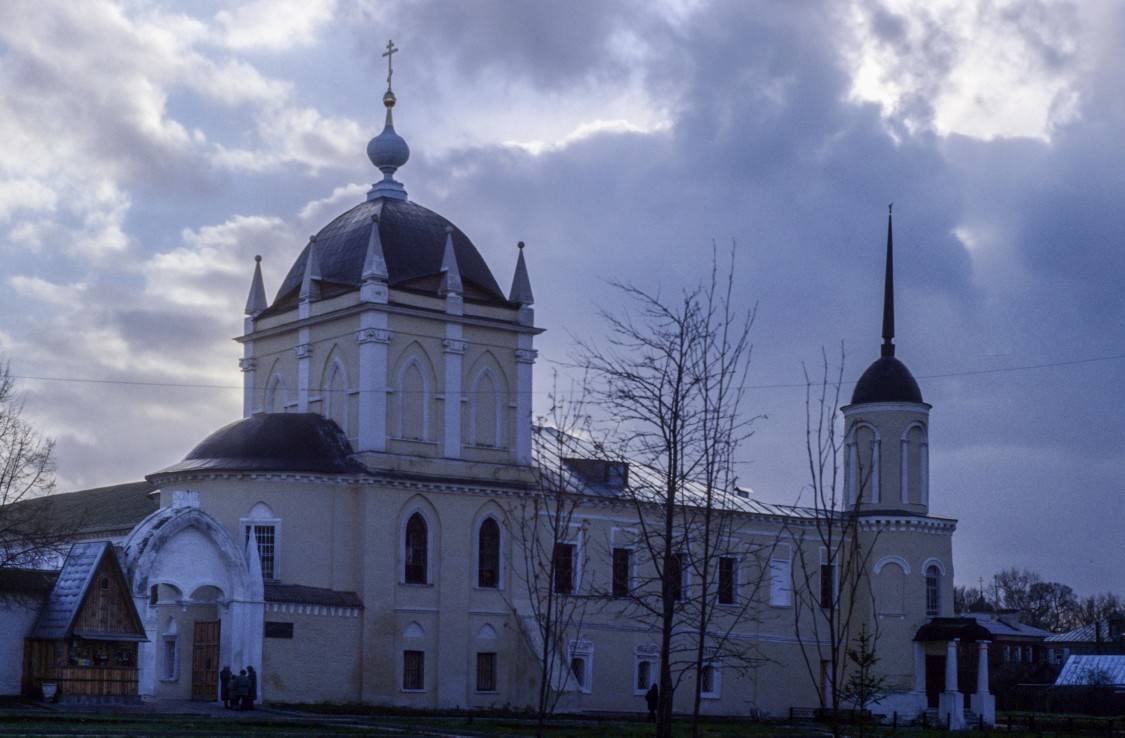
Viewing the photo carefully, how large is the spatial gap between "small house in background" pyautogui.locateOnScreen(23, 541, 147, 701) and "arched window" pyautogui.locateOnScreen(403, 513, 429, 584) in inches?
411

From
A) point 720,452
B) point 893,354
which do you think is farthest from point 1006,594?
point 720,452

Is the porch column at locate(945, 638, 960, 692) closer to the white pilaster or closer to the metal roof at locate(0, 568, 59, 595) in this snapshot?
the white pilaster

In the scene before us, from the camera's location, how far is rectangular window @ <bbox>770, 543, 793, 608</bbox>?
5631 cm

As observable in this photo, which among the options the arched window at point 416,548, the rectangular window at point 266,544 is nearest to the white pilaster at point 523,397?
the arched window at point 416,548

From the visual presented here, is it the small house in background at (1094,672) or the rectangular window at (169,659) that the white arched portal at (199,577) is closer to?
the rectangular window at (169,659)

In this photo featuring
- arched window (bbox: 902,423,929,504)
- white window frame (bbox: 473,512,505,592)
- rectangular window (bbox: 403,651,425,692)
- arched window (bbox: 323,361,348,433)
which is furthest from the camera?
arched window (bbox: 902,423,929,504)

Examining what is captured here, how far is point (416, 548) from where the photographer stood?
4794cm

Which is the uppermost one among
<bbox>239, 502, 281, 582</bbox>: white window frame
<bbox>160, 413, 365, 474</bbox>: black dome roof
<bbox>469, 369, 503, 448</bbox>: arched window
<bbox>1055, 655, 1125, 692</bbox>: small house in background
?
<bbox>469, 369, 503, 448</bbox>: arched window

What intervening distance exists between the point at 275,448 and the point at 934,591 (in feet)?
79.0

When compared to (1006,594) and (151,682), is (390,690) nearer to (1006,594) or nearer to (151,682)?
(151,682)

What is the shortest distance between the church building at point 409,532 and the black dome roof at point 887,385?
41 cm

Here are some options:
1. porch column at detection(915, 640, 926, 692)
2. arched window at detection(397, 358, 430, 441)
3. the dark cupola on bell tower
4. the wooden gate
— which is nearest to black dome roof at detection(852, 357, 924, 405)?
the dark cupola on bell tower

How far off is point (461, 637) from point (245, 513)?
7.15 meters

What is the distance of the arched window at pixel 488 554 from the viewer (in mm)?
49250
